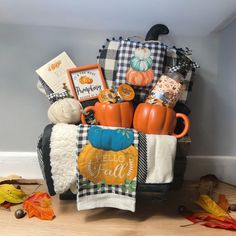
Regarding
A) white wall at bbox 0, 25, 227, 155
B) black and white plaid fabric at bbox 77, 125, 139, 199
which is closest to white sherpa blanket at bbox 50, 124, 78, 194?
black and white plaid fabric at bbox 77, 125, 139, 199

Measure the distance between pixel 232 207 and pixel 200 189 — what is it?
0.21m

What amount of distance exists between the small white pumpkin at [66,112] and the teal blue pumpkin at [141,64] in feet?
1.02

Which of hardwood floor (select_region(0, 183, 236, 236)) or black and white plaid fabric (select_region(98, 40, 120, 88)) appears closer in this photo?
hardwood floor (select_region(0, 183, 236, 236))

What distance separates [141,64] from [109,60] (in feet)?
0.52

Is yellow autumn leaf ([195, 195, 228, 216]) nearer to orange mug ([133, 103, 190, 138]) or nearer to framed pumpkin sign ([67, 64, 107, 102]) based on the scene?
orange mug ([133, 103, 190, 138])

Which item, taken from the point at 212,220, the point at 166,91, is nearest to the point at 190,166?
the point at 212,220

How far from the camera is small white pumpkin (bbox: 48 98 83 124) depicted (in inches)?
44.4

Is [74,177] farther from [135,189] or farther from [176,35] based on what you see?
[176,35]

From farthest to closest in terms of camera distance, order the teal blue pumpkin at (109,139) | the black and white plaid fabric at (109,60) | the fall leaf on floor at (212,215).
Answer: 1. the black and white plaid fabric at (109,60)
2. the fall leaf on floor at (212,215)
3. the teal blue pumpkin at (109,139)

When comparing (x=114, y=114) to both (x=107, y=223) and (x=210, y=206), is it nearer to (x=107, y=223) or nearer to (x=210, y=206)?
(x=107, y=223)

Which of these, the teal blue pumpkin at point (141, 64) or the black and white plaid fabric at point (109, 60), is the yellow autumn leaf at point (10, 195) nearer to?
the black and white plaid fabric at point (109, 60)

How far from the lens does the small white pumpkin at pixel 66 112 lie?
1.13 metres

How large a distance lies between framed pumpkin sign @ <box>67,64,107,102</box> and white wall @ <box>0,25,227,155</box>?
115 mm

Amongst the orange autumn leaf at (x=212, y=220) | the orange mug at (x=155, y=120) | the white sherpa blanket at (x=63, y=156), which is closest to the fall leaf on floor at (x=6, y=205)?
the white sherpa blanket at (x=63, y=156)
